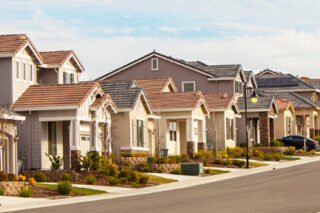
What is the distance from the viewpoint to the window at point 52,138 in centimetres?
4041

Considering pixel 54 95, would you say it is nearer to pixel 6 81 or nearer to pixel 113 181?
pixel 6 81

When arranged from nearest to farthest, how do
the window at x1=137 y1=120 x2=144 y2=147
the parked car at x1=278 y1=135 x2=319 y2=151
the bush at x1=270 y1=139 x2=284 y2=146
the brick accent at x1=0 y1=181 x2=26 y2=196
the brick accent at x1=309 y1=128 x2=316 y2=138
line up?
the brick accent at x1=0 y1=181 x2=26 y2=196 < the window at x1=137 y1=120 x2=144 y2=147 < the bush at x1=270 y1=139 x2=284 y2=146 < the parked car at x1=278 y1=135 x2=319 y2=151 < the brick accent at x1=309 y1=128 x2=316 y2=138

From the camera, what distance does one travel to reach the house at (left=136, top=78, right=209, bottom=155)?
53094 mm

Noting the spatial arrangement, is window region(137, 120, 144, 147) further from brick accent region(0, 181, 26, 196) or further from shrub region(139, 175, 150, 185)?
brick accent region(0, 181, 26, 196)

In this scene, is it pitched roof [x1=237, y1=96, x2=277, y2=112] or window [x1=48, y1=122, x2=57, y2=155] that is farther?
pitched roof [x1=237, y1=96, x2=277, y2=112]

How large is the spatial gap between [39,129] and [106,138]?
4.02 meters

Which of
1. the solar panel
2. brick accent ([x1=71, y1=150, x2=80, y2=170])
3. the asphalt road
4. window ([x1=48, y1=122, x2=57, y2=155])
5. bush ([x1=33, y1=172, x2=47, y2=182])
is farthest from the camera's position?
the solar panel

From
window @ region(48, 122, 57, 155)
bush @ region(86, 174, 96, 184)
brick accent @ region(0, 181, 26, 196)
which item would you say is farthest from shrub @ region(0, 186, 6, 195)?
window @ region(48, 122, 57, 155)

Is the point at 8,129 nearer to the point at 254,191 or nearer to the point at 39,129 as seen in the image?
the point at 39,129

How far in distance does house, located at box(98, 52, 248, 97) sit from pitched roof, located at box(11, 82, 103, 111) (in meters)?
27.5

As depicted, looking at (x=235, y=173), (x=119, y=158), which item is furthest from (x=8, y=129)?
(x=235, y=173)

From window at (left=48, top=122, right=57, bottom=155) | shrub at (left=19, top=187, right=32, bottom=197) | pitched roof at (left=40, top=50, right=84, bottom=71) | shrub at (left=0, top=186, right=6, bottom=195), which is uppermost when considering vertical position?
pitched roof at (left=40, top=50, right=84, bottom=71)

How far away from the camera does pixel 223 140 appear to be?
60.7 meters

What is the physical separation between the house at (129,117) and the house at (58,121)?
3575 millimetres
